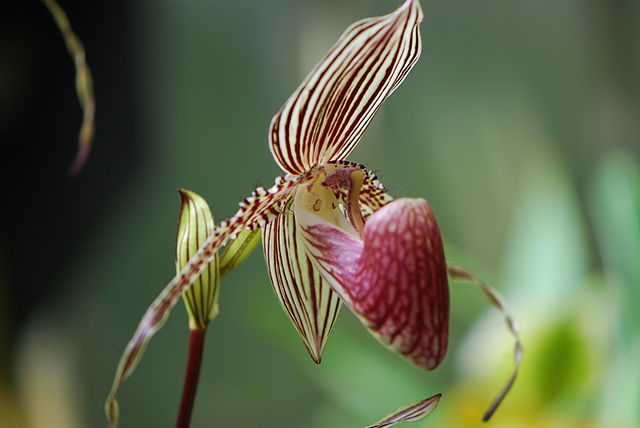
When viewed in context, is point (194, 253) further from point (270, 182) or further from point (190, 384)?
point (270, 182)

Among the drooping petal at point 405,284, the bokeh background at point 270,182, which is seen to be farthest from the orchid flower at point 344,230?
the bokeh background at point 270,182

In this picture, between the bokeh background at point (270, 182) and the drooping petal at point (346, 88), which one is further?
the bokeh background at point (270, 182)

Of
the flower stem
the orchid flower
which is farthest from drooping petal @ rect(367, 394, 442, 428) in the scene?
the flower stem

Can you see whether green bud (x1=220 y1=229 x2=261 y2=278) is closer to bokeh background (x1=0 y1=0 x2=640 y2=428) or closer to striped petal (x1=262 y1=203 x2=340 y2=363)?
striped petal (x1=262 y1=203 x2=340 y2=363)

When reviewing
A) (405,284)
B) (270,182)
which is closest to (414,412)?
(405,284)

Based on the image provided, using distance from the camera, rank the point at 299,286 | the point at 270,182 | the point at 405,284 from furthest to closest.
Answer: the point at 270,182, the point at 299,286, the point at 405,284

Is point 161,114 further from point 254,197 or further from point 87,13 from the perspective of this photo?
point 254,197

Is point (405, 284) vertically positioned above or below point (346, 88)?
below

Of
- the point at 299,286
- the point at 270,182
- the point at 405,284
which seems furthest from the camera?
the point at 270,182

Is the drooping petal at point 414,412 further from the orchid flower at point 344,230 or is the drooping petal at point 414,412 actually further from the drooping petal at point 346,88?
the drooping petal at point 346,88
